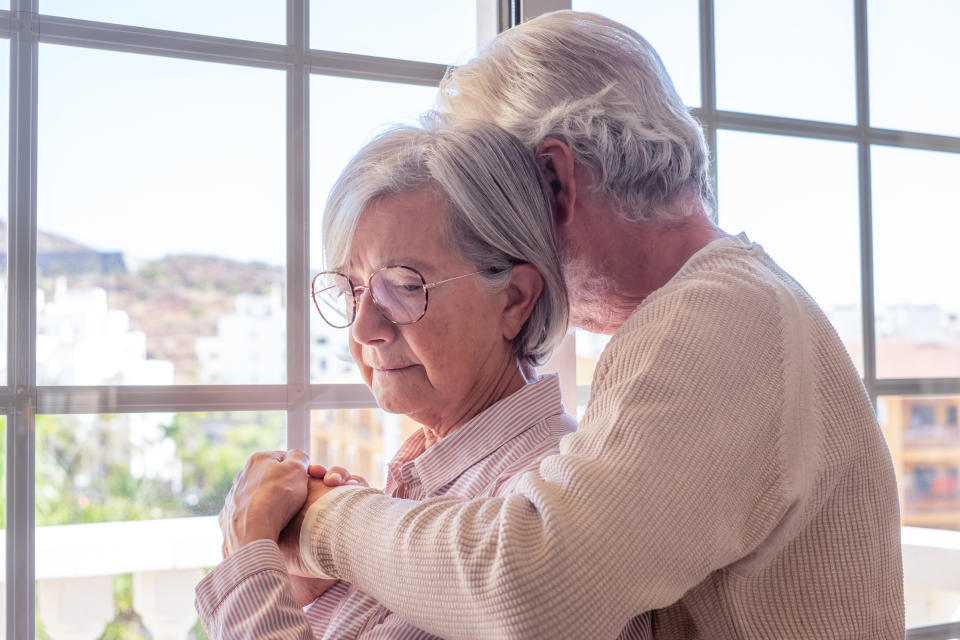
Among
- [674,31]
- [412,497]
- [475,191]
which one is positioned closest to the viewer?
[475,191]

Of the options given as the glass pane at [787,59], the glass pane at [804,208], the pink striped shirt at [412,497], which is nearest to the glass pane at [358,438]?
the pink striped shirt at [412,497]

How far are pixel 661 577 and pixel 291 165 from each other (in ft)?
4.16

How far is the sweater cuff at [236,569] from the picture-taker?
3.43 ft

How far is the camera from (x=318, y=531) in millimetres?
1041

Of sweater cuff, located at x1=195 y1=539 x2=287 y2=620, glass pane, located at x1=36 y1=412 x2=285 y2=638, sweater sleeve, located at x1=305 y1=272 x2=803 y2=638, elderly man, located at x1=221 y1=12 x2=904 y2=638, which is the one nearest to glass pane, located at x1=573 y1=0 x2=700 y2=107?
elderly man, located at x1=221 y1=12 x2=904 y2=638

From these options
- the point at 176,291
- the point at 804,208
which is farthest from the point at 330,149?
the point at 804,208

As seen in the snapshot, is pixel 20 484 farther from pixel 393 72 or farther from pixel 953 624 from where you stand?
pixel 953 624

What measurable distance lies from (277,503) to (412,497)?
254 millimetres

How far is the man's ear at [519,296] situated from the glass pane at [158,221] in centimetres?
70

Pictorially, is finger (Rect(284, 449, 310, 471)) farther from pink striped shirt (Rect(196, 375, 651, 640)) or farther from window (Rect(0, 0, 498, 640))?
window (Rect(0, 0, 498, 640))

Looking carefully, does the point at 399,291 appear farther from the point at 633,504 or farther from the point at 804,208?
the point at 804,208

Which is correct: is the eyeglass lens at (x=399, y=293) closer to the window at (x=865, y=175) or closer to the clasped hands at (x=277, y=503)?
the clasped hands at (x=277, y=503)

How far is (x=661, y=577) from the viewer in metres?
0.81

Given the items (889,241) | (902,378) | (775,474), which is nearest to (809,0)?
(889,241)
